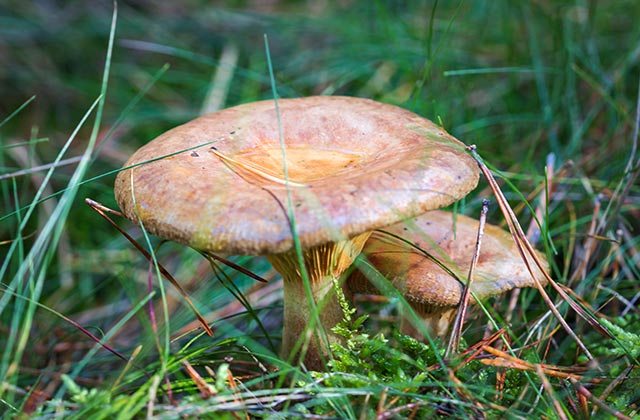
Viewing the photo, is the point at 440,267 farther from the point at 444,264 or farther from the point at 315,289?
the point at 315,289

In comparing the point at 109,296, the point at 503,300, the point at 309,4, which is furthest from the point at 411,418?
the point at 309,4

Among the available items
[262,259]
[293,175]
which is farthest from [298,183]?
[262,259]

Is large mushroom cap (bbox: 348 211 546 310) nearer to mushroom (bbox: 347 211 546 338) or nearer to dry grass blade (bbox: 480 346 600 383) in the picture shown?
mushroom (bbox: 347 211 546 338)

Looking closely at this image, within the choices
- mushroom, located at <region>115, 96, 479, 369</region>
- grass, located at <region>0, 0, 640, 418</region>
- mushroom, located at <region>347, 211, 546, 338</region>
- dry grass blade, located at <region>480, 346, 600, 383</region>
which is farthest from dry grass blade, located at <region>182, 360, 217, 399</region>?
dry grass blade, located at <region>480, 346, 600, 383</region>

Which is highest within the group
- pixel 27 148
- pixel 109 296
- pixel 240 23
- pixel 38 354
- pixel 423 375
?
pixel 240 23

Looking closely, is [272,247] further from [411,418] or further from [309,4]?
[309,4]

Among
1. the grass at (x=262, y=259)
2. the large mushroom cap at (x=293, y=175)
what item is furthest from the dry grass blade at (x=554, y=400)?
the large mushroom cap at (x=293, y=175)
